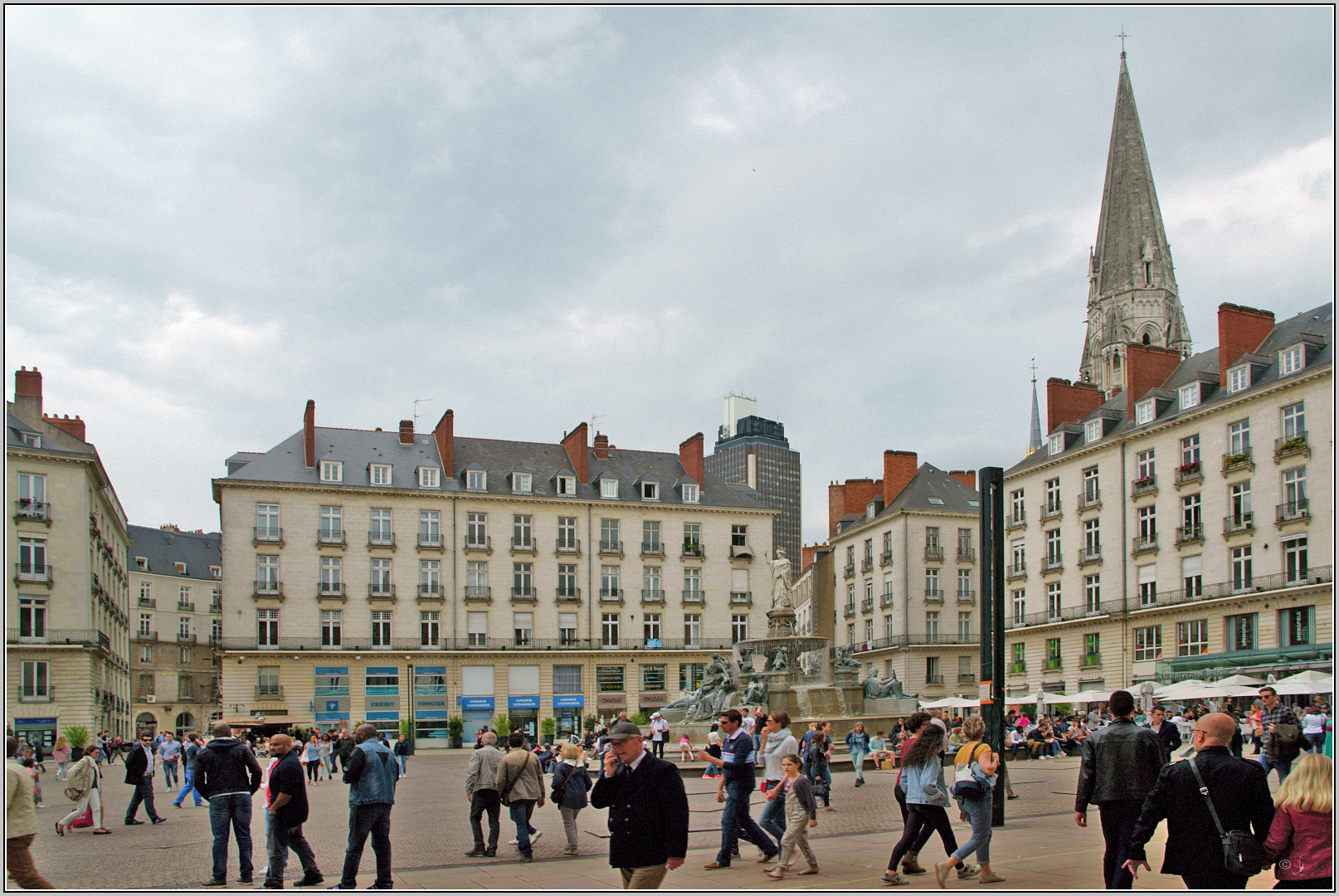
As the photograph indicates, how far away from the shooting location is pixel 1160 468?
169 ft

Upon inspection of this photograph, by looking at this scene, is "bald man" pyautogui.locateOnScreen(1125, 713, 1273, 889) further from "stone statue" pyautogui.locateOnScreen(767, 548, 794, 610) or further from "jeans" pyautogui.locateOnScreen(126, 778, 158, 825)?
"stone statue" pyautogui.locateOnScreen(767, 548, 794, 610)

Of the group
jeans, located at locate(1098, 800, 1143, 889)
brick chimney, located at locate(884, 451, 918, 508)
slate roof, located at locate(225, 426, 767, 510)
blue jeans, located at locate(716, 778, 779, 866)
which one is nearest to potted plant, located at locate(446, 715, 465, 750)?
slate roof, located at locate(225, 426, 767, 510)

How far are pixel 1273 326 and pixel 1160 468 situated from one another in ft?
24.2

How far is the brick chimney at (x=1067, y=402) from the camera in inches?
→ 2384

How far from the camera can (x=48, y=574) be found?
51.6 m

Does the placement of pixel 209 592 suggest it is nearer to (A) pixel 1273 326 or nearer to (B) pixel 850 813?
(A) pixel 1273 326

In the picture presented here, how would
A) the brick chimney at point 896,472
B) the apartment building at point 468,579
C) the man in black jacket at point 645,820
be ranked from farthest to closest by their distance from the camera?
the brick chimney at point 896,472 → the apartment building at point 468,579 → the man in black jacket at point 645,820

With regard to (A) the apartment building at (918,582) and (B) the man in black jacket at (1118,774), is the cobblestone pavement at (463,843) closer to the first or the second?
(B) the man in black jacket at (1118,774)

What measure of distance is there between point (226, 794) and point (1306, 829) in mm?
9811

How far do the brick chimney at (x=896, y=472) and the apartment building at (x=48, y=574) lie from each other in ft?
139

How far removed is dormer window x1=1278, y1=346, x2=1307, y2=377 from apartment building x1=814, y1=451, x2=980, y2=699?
24.4 meters

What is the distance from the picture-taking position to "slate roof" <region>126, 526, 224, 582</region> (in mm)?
88812

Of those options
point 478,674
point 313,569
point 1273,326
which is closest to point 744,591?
point 478,674

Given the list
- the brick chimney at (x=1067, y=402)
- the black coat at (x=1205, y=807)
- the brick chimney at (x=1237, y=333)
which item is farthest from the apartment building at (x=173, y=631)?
the black coat at (x=1205, y=807)
